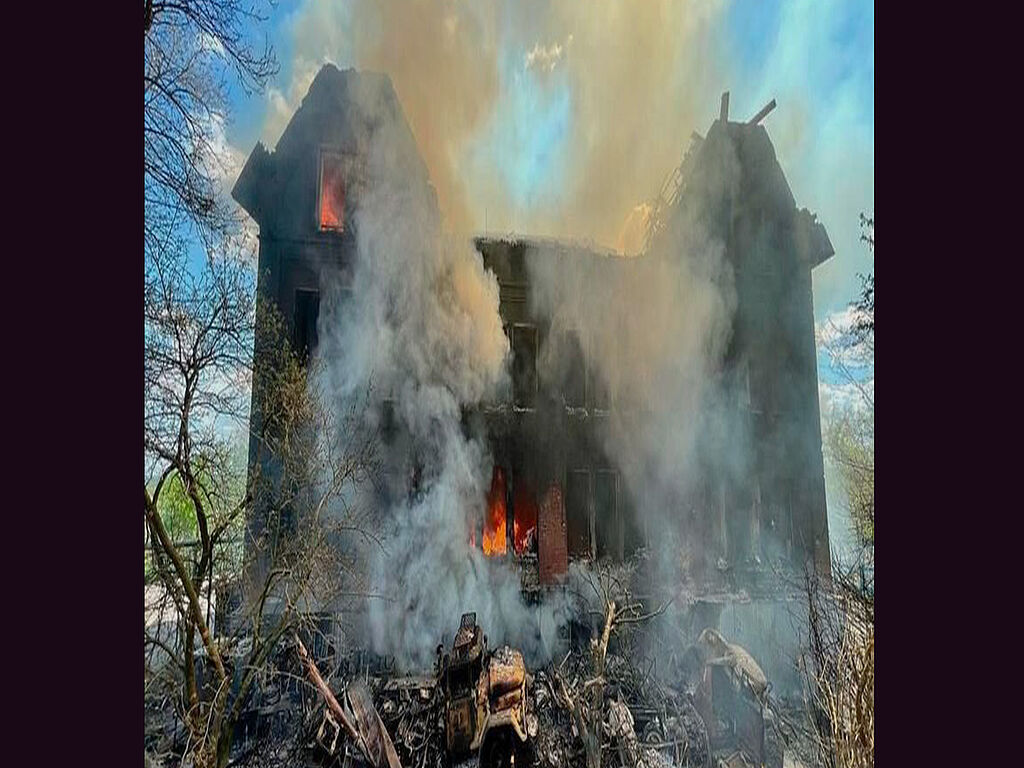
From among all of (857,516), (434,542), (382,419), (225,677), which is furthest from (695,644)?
(225,677)

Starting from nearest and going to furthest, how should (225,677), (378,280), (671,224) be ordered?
(225,677), (378,280), (671,224)

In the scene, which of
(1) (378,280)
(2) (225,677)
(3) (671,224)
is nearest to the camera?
(2) (225,677)

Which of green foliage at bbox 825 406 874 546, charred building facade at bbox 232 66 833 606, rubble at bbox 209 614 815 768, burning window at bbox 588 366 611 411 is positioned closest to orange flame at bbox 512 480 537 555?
charred building facade at bbox 232 66 833 606

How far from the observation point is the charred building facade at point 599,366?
4035 mm

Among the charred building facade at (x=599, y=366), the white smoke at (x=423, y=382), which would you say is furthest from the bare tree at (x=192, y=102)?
the white smoke at (x=423, y=382)

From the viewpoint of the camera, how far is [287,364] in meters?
3.95

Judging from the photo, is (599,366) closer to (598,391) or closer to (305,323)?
(598,391)

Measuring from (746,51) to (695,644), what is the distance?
3.40 m

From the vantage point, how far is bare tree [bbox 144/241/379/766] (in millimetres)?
3756

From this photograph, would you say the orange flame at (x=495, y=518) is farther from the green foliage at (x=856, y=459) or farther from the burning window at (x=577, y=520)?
the green foliage at (x=856, y=459)

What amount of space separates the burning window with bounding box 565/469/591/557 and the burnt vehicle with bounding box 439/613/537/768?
26.3 inches

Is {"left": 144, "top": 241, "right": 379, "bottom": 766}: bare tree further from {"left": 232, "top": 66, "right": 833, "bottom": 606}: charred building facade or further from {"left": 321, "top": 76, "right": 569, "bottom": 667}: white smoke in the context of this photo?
{"left": 232, "top": 66, "right": 833, "bottom": 606}: charred building facade

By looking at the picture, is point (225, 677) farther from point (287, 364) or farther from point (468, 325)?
point (468, 325)

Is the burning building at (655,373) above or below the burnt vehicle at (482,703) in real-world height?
above
